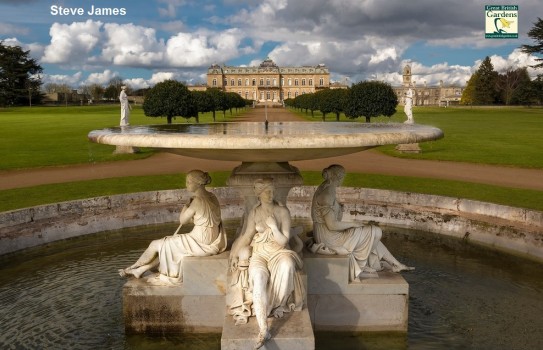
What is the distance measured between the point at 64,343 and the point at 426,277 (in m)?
5.07

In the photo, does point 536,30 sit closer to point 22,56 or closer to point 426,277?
point 426,277

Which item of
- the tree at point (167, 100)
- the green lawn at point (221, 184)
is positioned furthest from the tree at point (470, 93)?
the green lawn at point (221, 184)

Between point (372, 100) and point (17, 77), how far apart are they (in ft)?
211

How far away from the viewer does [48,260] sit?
7992 mm

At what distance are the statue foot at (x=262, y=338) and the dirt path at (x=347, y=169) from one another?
35.3 feet

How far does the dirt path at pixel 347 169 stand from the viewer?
14000 mm

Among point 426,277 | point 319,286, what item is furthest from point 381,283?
point 426,277

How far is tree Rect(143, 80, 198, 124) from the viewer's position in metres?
26.6

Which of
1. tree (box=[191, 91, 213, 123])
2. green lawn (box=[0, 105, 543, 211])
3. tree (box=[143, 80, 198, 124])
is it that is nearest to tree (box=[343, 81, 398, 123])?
green lawn (box=[0, 105, 543, 211])

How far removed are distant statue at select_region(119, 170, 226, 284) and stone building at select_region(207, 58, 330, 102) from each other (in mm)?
123055

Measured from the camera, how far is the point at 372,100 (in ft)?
92.1

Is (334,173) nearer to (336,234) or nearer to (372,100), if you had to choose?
(336,234)

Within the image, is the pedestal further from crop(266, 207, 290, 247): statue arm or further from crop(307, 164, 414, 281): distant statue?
crop(266, 207, 290, 247): statue arm

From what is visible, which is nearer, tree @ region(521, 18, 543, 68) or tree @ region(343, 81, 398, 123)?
tree @ region(343, 81, 398, 123)
